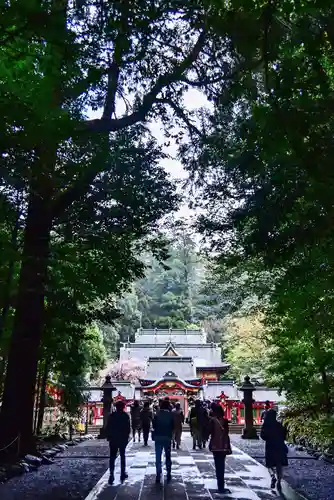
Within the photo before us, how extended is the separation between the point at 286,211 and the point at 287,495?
4.56 m

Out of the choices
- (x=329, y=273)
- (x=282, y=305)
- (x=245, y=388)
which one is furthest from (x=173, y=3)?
(x=245, y=388)

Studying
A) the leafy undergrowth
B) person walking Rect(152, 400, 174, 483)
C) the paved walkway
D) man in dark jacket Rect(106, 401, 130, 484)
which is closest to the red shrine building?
the leafy undergrowth

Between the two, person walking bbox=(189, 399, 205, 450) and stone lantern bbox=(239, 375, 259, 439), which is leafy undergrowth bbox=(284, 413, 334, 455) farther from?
stone lantern bbox=(239, 375, 259, 439)

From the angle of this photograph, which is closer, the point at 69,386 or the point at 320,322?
the point at 320,322

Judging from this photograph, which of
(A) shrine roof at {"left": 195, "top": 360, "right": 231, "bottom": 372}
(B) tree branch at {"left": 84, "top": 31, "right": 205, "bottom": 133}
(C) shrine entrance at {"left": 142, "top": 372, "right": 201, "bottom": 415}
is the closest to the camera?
(B) tree branch at {"left": 84, "top": 31, "right": 205, "bottom": 133}

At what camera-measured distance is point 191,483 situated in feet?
29.1

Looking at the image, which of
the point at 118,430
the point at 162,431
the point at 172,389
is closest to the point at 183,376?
the point at 172,389

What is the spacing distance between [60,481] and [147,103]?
810 cm

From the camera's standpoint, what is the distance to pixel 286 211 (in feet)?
23.1

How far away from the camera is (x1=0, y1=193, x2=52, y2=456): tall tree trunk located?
10617 mm

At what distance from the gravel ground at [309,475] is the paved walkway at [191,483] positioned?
28 cm

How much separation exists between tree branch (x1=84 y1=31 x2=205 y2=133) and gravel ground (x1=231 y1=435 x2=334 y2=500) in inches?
309

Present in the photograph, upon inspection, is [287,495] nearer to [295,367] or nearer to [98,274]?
[98,274]

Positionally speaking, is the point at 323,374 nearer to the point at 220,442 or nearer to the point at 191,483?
the point at 191,483
